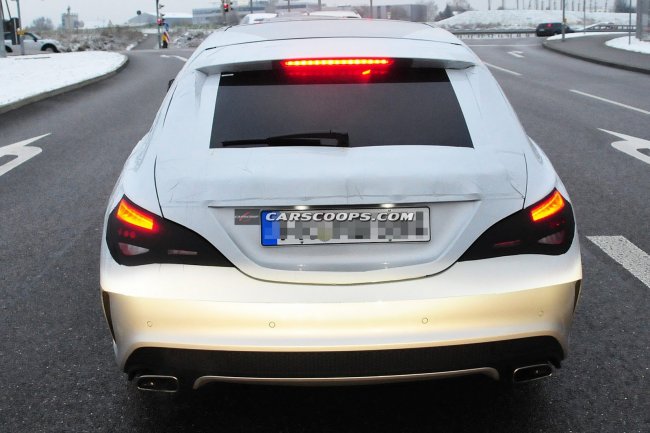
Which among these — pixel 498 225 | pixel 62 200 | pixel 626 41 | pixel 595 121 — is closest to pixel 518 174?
pixel 498 225

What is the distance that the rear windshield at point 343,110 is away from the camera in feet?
10.7

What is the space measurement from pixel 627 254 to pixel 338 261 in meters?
3.63

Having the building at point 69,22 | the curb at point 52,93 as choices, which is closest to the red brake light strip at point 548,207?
the curb at point 52,93

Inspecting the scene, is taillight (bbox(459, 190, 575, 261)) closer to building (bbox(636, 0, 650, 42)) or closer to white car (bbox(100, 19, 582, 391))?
white car (bbox(100, 19, 582, 391))

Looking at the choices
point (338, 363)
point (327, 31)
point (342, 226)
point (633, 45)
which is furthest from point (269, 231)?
point (633, 45)

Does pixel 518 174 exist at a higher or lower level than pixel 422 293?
higher

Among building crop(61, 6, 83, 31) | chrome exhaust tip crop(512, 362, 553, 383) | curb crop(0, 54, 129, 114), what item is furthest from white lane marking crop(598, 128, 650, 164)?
building crop(61, 6, 83, 31)

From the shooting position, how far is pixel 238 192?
3.00 metres

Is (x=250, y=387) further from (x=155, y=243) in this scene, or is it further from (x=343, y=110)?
(x=343, y=110)

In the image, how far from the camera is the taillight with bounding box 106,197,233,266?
9.85ft

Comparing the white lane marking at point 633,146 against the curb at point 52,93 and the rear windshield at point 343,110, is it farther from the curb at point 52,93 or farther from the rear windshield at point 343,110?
the curb at point 52,93

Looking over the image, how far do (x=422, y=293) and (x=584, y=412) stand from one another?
1041mm

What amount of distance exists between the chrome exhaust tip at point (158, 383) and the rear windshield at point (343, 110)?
844 mm

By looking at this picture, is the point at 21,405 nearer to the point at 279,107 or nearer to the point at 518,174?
the point at 279,107
